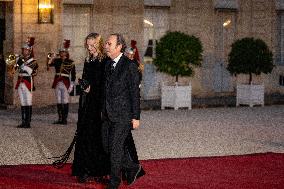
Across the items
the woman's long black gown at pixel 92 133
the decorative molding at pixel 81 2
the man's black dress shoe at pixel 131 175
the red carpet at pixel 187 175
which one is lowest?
the red carpet at pixel 187 175

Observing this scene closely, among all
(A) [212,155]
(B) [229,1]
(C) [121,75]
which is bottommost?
(A) [212,155]

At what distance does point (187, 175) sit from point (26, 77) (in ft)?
21.7

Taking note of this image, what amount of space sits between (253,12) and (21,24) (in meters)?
8.79

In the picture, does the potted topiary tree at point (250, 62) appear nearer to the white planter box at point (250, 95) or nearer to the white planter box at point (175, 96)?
the white planter box at point (250, 95)

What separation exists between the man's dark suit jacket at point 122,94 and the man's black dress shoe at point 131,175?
26.6 inches

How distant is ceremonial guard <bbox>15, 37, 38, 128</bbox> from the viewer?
1587cm

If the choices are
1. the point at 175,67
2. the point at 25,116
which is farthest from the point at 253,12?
the point at 25,116

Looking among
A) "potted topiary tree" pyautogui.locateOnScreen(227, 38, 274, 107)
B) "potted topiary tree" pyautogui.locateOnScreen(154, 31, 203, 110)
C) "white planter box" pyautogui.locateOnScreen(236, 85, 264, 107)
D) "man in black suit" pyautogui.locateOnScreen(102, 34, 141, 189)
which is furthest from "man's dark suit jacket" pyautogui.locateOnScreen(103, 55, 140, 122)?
"white planter box" pyautogui.locateOnScreen(236, 85, 264, 107)

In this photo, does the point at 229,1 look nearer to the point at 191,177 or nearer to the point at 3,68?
the point at 3,68

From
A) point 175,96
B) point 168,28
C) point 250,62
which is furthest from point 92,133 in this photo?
point 168,28

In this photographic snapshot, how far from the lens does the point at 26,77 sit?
632 inches

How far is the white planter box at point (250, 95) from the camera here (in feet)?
72.7

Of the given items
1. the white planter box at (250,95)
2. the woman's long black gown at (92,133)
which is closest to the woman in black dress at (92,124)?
the woman's long black gown at (92,133)

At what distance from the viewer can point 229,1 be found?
2517 centimetres
